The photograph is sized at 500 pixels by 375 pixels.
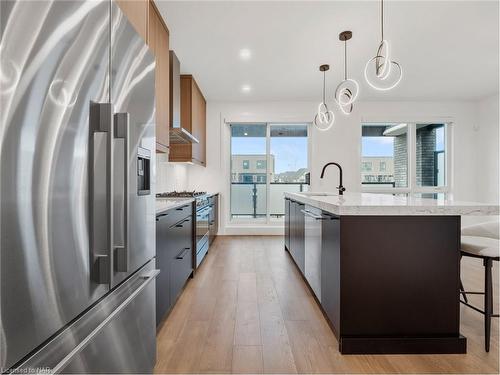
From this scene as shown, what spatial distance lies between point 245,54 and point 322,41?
3.15 feet

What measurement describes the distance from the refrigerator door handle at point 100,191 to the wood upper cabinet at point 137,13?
1.05 m

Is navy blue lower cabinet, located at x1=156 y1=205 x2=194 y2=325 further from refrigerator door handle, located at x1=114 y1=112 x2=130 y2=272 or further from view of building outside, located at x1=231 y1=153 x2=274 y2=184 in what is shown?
view of building outside, located at x1=231 y1=153 x2=274 y2=184

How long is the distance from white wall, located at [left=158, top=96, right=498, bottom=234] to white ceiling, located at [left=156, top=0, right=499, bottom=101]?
2.60 feet

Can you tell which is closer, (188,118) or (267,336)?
(267,336)

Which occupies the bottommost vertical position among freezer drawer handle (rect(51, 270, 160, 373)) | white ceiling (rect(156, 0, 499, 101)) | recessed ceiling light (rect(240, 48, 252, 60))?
freezer drawer handle (rect(51, 270, 160, 373))

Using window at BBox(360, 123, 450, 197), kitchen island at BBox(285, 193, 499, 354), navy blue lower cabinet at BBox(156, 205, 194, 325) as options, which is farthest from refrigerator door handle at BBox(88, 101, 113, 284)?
window at BBox(360, 123, 450, 197)

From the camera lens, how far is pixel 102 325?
3.16 ft

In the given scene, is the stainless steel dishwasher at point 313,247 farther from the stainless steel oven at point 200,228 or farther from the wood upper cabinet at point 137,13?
the wood upper cabinet at point 137,13

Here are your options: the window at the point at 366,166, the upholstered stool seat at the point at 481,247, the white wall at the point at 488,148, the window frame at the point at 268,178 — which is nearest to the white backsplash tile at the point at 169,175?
the window frame at the point at 268,178

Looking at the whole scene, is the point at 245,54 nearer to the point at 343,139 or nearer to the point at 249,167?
the point at 249,167

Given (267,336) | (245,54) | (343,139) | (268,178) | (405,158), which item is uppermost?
(245,54)

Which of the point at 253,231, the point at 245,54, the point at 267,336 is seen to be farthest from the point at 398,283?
the point at 253,231

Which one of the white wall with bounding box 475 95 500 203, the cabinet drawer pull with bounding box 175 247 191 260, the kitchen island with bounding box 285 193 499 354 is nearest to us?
the kitchen island with bounding box 285 193 499 354

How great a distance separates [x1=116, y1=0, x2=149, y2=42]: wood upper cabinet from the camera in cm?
172
